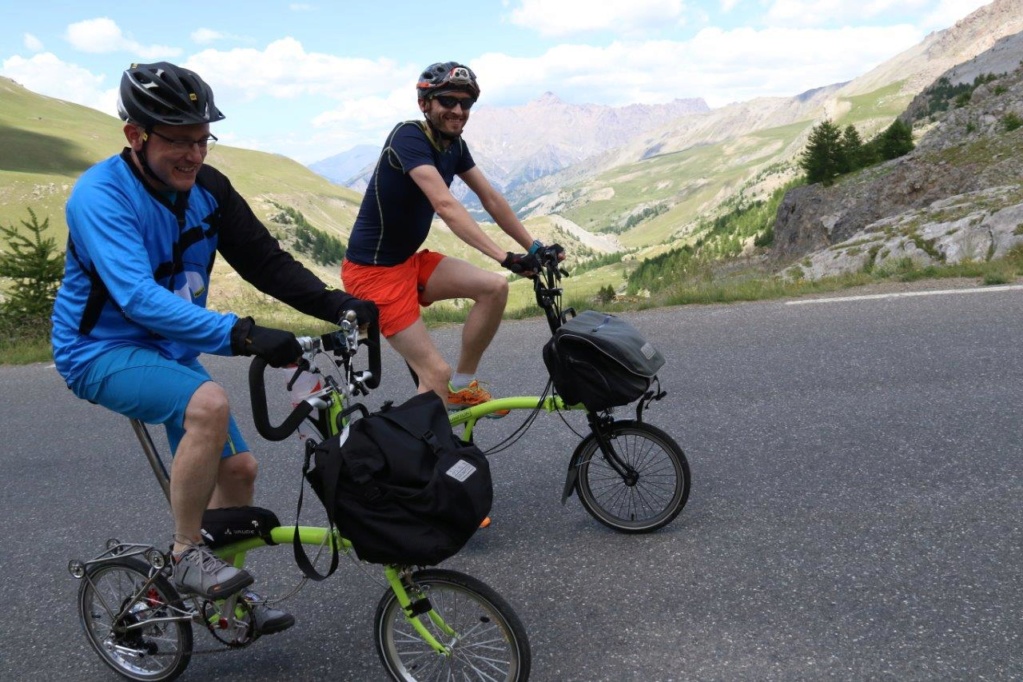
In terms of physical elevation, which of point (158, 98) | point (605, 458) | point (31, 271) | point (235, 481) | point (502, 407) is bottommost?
point (605, 458)

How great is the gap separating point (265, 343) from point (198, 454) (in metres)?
0.64

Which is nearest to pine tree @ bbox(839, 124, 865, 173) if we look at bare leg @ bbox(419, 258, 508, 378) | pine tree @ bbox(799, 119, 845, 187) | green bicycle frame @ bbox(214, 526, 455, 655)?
pine tree @ bbox(799, 119, 845, 187)

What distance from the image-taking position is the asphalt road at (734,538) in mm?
3445

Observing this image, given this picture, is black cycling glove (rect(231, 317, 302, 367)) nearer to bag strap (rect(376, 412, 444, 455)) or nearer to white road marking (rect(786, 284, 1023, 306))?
bag strap (rect(376, 412, 444, 455))

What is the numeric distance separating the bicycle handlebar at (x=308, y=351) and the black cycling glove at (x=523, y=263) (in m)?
1.24

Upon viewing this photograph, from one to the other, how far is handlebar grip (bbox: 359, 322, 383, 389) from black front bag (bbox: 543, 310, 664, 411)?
1.11 m

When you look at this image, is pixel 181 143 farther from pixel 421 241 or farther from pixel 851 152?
pixel 851 152

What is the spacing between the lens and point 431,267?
513 cm

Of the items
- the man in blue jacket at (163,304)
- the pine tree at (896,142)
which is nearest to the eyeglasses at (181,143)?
the man in blue jacket at (163,304)

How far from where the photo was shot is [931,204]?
20.6 meters

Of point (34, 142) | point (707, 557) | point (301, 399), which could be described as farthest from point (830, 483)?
point (34, 142)

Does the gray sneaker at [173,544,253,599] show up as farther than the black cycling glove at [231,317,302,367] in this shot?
Yes

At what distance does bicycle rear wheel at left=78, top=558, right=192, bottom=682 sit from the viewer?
3.54 m

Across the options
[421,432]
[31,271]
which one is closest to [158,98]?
[421,432]
